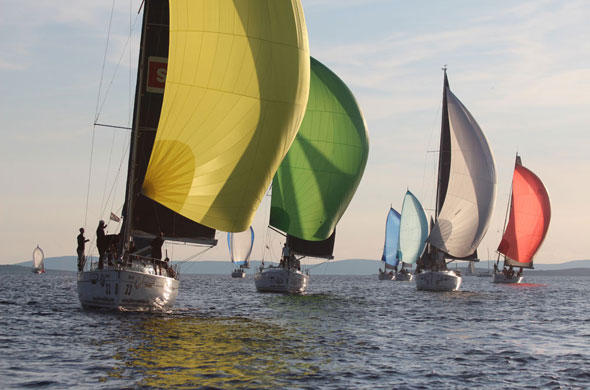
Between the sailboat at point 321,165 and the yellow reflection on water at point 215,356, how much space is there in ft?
59.7

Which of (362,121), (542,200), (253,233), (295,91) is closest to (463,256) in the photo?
(362,121)

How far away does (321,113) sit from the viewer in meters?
42.1

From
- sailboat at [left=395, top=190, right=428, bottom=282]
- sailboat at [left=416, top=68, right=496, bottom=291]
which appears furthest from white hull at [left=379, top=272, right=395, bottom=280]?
sailboat at [left=416, top=68, right=496, bottom=291]

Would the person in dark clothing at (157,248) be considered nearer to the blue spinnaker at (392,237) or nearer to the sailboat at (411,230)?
the sailboat at (411,230)

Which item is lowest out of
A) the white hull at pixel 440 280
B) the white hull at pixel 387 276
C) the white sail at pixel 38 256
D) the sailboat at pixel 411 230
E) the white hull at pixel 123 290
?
the white hull at pixel 123 290

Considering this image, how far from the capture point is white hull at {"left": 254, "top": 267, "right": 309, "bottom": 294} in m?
43.1

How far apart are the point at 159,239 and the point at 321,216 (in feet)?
54.0

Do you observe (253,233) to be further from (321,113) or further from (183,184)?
(183,184)

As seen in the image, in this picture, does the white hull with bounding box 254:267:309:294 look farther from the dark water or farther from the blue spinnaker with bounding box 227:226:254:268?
the blue spinnaker with bounding box 227:226:254:268

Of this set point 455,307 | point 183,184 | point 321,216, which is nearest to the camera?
point 183,184

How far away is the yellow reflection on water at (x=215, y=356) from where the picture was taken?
14641 mm

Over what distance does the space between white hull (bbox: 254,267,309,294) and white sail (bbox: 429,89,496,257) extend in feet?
35.2

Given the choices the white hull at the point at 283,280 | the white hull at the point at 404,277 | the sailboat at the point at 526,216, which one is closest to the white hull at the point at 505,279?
the sailboat at the point at 526,216

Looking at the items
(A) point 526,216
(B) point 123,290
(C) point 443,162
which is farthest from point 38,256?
(B) point 123,290
